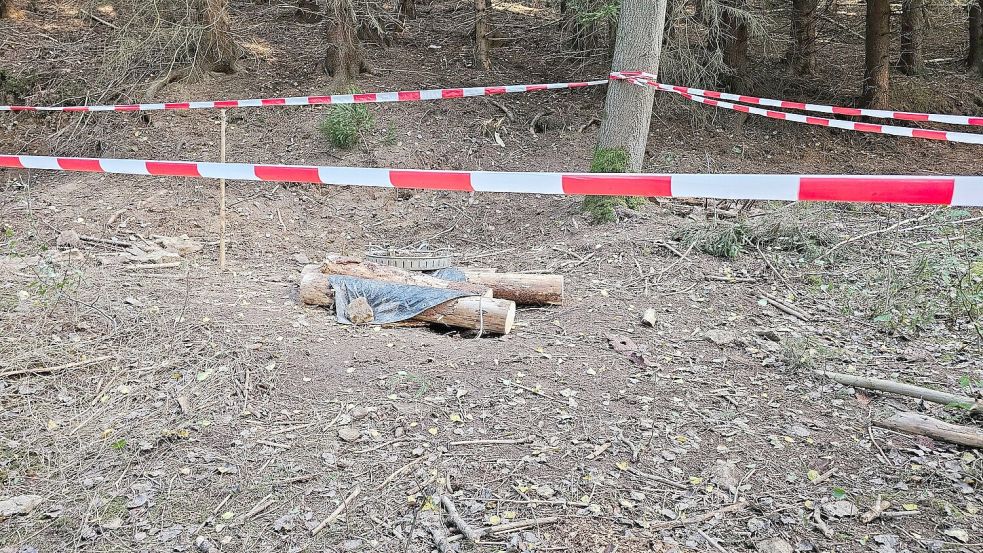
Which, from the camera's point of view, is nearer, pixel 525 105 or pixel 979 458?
pixel 979 458

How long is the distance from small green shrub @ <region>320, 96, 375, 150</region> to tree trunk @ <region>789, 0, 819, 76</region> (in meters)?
8.04

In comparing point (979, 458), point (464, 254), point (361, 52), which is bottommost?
point (464, 254)

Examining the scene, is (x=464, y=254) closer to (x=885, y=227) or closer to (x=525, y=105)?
(x=885, y=227)

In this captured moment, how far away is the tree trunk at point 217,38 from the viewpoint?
1104 centimetres

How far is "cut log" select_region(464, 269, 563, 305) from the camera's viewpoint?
18.9ft

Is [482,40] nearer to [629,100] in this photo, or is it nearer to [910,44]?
[629,100]

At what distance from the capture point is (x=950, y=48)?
15.0 m

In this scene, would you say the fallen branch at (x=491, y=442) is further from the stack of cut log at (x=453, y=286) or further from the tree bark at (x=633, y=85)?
the tree bark at (x=633, y=85)

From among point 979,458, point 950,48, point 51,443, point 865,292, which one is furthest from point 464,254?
point 950,48

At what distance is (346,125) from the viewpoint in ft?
33.0

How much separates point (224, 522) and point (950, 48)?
17.5 m

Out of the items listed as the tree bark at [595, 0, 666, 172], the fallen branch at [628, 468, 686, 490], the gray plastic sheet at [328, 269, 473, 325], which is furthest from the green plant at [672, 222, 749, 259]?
the fallen branch at [628, 468, 686, 490]

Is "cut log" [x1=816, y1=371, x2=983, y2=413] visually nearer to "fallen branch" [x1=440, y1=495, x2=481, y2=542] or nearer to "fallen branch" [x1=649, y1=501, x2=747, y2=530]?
"fallen branch" [x1=649, y1=501, x2=747, y2=530]

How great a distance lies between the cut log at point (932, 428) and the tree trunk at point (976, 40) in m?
13.1
